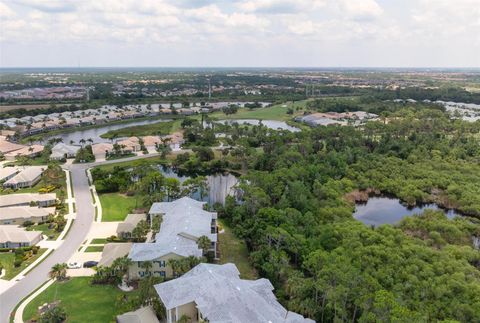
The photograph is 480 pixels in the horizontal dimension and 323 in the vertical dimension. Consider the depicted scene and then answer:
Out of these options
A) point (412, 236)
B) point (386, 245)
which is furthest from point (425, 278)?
point (412, 236)

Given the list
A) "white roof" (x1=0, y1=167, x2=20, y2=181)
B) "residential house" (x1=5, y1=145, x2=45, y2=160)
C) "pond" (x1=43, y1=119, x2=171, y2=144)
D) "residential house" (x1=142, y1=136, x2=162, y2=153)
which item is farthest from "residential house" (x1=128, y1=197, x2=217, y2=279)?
"pond" (x1=43, y1=119, x2=171, y2=144)

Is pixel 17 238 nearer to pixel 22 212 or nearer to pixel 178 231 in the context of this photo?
pixel 22 212

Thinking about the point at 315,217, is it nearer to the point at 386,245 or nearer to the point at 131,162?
the point at 386,245

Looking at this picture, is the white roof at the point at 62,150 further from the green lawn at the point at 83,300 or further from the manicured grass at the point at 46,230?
the green lawn at the point at 83,300

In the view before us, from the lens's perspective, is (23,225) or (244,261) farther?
(23,225)

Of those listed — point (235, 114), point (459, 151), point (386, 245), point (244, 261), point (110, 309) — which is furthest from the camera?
point (235, 114)

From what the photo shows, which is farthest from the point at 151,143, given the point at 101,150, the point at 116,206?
the point at 116,206

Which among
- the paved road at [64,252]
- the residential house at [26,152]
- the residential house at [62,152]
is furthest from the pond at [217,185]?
the residential house at [26,152]
